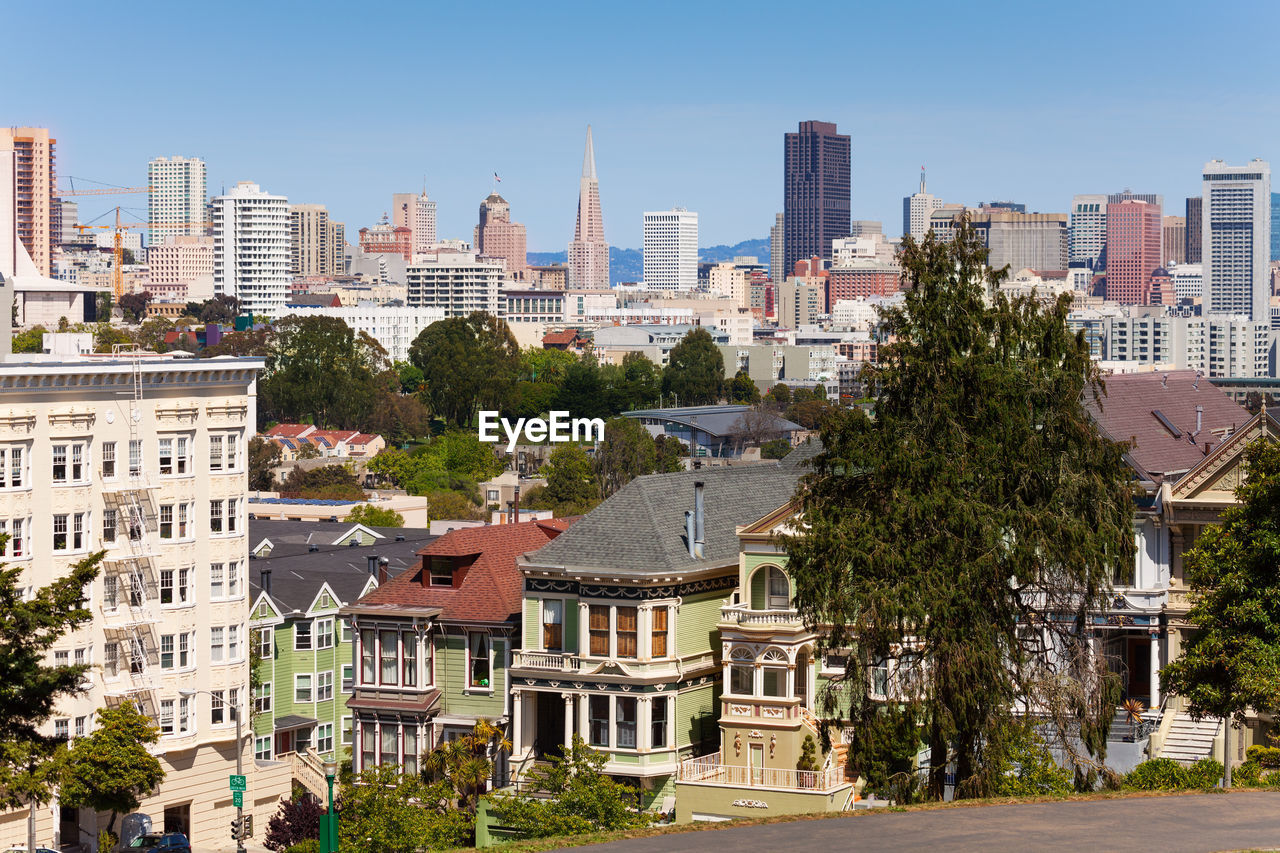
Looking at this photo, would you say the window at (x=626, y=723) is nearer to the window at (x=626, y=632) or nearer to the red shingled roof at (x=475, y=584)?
the window at (x=626, y=632)

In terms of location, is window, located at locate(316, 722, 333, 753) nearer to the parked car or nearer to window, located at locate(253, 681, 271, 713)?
window, located at locate(253, 681, 271, 713)

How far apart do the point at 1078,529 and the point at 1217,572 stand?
13.3ft

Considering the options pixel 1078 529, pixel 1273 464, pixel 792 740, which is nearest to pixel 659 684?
pixel 792 740

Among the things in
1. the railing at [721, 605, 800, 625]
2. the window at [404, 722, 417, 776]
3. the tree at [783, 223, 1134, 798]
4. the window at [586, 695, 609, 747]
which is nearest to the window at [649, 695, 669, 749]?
the window at [586, 695, 609, 747]

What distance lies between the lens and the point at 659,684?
5797 centimetres

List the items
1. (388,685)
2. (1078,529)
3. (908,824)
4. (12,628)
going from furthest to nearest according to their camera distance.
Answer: (388,685)
(1078,529)
(12,628)
(908,824)

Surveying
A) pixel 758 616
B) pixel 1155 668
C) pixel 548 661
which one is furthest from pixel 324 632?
pixel 1155 668

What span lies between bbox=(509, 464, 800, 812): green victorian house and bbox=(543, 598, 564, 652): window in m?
0.03

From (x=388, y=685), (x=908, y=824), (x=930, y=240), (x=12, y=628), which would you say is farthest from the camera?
(x=388, y=685)

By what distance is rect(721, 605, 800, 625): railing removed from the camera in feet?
187

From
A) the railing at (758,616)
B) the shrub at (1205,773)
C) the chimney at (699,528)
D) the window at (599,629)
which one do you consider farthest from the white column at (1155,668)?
the window at (599,629)

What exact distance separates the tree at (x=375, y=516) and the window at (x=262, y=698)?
58142mm

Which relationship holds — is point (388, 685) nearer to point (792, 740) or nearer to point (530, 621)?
point (530, 621)

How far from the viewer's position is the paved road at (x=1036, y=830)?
3575 cm
